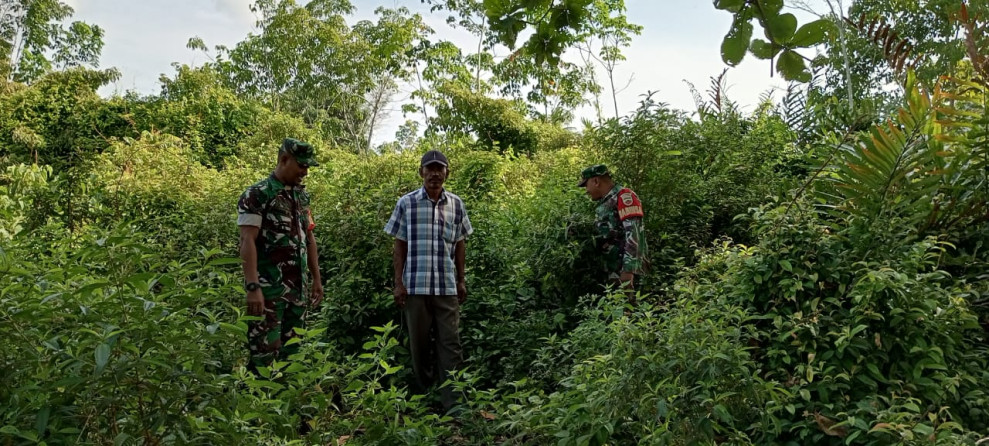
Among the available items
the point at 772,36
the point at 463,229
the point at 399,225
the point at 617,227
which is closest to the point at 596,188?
the point at 617,227

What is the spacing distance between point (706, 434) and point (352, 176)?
19.2 feet

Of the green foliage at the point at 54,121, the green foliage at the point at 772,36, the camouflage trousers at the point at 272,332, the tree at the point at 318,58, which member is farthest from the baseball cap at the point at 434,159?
the tree at the point at 318,58

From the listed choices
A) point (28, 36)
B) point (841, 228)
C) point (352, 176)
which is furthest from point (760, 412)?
point (28, 36)

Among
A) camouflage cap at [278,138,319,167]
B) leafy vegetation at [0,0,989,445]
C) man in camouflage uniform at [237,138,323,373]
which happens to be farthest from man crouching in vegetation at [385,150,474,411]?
camouflage cap at [278,138,319,167]

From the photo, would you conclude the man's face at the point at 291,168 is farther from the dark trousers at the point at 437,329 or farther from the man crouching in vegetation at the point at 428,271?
the dark trousers at the point at 437,329

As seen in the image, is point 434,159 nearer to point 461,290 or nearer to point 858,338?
point 461,290

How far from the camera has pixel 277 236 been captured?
12.4 feet

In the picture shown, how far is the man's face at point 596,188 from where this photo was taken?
4695mm

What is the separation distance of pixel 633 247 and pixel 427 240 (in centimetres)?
130

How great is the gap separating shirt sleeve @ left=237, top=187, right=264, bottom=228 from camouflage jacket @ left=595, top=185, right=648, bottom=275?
220cm

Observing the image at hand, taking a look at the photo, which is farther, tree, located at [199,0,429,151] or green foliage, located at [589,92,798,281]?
tree, located at [199,0,429,151]

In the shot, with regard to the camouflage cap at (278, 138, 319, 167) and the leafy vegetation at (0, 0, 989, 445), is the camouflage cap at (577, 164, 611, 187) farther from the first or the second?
the camouflage cap at (278, 138, 319, 167)

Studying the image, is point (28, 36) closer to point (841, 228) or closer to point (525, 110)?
point (525, 110)

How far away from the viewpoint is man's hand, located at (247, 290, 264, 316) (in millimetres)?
3568
